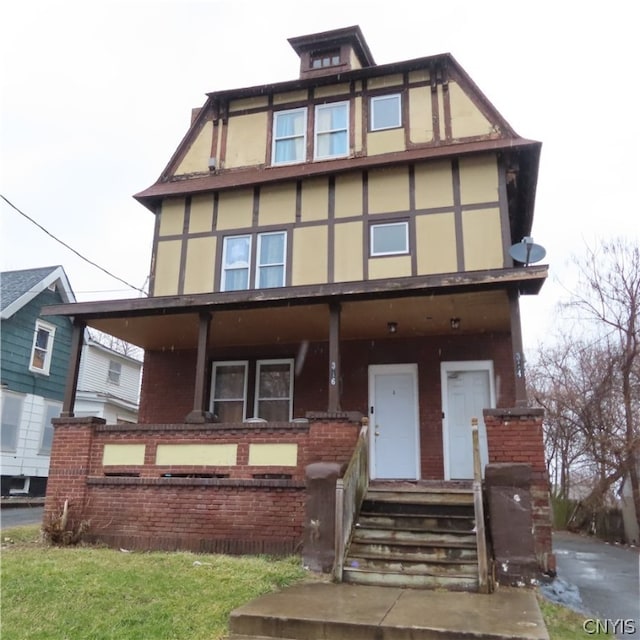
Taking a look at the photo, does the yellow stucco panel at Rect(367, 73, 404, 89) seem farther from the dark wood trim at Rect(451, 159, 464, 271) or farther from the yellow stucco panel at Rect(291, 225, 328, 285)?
the yellow stucco panel at Rect(291, 225, 328, 285)

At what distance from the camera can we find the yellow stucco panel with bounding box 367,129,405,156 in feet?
40.0

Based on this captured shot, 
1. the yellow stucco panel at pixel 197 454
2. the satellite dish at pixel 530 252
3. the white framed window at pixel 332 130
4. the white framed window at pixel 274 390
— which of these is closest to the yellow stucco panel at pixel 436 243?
the satellite dish at pixel 530 252

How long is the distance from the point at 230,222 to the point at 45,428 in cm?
1084

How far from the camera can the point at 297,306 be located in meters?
9.95

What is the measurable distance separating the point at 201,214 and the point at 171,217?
0.70 m

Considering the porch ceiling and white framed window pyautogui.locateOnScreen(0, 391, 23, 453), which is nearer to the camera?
the porch ceiling

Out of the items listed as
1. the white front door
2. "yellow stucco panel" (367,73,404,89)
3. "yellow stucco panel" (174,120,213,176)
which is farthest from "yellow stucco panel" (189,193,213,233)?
the white front door

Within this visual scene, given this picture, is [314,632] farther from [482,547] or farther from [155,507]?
[155,507]

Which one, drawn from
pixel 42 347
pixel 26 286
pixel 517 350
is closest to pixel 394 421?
pixel 517 350

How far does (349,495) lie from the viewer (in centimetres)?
756

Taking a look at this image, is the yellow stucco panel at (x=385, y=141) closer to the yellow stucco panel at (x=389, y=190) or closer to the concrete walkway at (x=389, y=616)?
the yellow stucco panel at (x=389, y=190)

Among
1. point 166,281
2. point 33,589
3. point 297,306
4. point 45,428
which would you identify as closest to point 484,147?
point 297,306

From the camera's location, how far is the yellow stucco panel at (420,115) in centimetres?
1208

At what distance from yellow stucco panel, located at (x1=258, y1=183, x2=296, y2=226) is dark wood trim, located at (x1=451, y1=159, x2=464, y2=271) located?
3.22m
